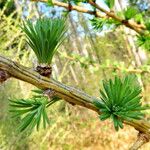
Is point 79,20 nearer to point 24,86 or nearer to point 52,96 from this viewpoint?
point 24,86

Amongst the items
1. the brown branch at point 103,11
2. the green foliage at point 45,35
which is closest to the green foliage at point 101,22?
the brown branch at point 103,11

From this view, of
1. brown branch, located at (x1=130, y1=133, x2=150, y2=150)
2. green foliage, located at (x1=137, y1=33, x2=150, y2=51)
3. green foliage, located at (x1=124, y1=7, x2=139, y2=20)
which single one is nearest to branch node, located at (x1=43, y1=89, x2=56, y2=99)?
brown branch, located at (x1=130, y1=133, x2=150, y2=150)

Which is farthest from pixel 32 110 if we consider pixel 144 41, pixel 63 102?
pixel 63 102

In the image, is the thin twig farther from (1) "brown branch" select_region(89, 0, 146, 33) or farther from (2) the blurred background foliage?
(1) "brown branch" select_region(89, 0, 146, 33)

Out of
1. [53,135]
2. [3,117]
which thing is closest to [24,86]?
[3,117]

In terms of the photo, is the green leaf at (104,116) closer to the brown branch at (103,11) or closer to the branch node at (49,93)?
the branch node at (49,93)

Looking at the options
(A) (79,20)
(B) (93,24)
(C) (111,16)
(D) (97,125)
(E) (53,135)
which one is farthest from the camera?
(A) (79,20)

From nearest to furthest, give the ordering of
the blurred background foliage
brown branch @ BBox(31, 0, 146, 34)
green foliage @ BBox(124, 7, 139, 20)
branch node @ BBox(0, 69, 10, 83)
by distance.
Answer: branch node @ BBox(0, 69, 10, 83)
green foliage @ BBox(124, 7, 139, 20)
brown branch @ BBox(31, 0, 146, 34)
the blurred background foliage
